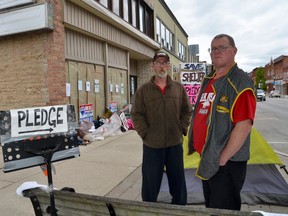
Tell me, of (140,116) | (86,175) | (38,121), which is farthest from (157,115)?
(86,175)

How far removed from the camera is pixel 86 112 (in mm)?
9719

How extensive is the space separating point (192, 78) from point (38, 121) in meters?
7.48

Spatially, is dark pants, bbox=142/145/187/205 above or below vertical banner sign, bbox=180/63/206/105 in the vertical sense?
below

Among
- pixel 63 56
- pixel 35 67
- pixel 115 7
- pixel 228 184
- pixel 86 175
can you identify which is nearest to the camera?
pixel 228 184

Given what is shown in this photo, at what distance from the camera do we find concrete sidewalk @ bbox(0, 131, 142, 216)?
401 centimetres

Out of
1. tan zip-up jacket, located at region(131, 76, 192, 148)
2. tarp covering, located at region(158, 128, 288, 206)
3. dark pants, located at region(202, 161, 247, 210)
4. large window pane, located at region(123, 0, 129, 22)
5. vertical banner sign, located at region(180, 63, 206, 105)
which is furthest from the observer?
large window pane, located at region(123, 0, 129, 22)

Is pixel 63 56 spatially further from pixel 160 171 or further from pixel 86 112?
pixel 160 171

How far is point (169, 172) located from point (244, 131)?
5.21ft

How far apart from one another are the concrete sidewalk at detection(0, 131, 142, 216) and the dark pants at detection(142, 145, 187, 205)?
3.38ft

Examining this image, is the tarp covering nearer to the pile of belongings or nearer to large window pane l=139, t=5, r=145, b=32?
the pile of belongings

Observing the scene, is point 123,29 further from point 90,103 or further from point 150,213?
point 150,213

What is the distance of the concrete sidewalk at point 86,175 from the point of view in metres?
4.01

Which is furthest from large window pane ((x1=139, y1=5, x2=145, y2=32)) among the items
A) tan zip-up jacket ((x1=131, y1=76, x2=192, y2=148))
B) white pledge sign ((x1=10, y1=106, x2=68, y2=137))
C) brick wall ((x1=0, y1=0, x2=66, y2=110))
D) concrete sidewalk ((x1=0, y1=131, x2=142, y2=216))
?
white pledge sign ((x1=10, y1=106, x2=68, y2=137))

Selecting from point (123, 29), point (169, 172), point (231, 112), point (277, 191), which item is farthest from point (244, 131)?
point (123, 29)
